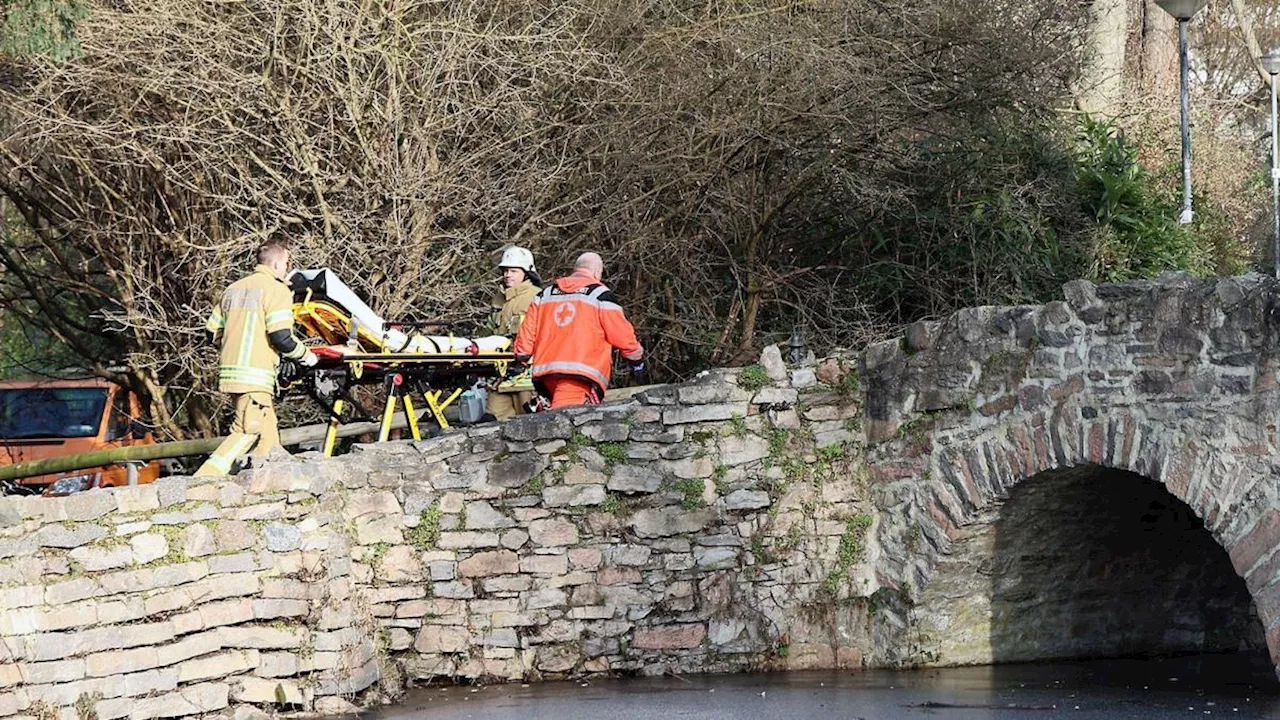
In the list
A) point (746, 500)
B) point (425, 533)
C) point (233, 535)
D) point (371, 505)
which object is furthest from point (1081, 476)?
point (233, 535)

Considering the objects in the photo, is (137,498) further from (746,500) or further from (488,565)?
(746,500)

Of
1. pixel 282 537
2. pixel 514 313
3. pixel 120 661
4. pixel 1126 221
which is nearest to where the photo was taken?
pixel 120 661

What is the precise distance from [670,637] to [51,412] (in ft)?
23.1

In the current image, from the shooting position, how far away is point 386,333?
489 inches

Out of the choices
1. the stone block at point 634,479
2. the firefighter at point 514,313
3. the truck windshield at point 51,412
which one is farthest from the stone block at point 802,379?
the truck windshield at point 51,412

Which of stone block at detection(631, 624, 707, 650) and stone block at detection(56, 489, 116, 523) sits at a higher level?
stone block at detection(56, 489, 116, 523)

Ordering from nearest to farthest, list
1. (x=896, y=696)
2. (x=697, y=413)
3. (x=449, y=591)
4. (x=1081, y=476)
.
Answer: (x=896, y=696), (x=1081, y=476), (x=449, y=591), (x=697, y=413)

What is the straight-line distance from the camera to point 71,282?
57.2 ft

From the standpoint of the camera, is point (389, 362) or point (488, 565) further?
point (389, 362)

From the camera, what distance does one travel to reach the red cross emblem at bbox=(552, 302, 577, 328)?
497 inches

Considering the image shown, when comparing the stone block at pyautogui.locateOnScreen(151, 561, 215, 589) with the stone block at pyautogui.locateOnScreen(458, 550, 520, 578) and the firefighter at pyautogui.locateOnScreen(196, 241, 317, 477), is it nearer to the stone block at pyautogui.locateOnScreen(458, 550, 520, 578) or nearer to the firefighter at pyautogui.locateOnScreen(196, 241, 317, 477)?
the firefighter at pyautogui.locateOnScreen(196, 241, 317, 477)

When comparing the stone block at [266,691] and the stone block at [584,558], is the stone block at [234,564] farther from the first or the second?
the stone block at [584,558]

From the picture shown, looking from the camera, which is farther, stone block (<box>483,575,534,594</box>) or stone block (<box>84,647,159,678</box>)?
stone block (<box>483,575,534,594</box>)

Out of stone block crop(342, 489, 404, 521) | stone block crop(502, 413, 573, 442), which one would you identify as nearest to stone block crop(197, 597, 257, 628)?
stone block crop(342, 489, 404, 521)
